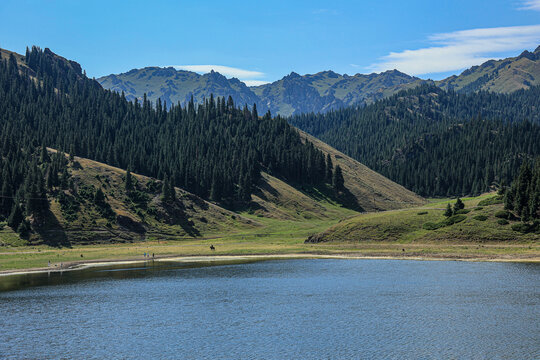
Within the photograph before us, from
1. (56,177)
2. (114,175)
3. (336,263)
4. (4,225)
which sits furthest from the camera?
(114,175)

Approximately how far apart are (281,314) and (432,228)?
6927 centimetres

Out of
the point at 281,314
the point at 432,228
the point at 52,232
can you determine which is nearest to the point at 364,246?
the point at 432,228

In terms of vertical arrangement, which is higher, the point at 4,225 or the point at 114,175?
the point at 114,175

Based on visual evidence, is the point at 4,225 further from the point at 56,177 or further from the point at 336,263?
the point at 336,263

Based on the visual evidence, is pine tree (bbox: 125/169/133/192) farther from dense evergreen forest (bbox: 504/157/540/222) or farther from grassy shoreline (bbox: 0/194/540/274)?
dense evergreen forest (bbox: 504/157/540/222)

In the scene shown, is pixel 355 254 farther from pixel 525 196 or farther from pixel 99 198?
pixel 99 198

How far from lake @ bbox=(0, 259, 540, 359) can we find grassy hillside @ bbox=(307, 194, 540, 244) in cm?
1928

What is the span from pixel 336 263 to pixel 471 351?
2335 inches

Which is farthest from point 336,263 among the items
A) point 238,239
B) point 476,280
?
point 238,239

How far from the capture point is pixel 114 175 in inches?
6718

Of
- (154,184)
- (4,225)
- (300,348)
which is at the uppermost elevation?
(154,184)

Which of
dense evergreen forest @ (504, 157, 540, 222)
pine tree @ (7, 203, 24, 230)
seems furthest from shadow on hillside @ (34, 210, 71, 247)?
dense evergreen forest @ (504, 157, 540, 222)

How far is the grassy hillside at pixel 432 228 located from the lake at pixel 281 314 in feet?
63.3

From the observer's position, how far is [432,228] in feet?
381
